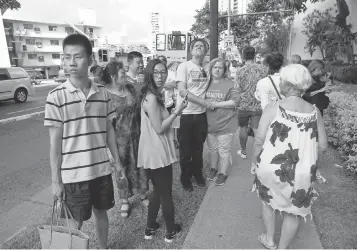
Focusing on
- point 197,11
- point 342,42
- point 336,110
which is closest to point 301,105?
point 336,110

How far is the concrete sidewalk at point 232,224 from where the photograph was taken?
8.64 ft

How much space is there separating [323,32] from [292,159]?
2381 cm

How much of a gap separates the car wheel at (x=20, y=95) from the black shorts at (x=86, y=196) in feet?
42.3

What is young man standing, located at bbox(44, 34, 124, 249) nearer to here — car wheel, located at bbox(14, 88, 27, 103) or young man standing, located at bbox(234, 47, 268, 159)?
young man standing, located at bbox(234, 47, 268, 159)

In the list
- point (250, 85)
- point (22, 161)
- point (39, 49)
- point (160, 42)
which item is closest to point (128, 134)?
point (250, 85)

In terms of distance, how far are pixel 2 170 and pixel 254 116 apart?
434cm

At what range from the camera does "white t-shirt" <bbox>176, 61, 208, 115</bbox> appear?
357 cm

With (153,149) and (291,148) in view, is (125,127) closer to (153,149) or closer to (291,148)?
(153,149)

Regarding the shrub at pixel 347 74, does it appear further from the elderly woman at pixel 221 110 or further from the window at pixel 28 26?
the window at pixel 28 26

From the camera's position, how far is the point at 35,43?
1746 inches

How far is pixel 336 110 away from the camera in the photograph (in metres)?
5.82

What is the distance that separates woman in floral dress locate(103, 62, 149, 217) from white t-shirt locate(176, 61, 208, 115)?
73 cm

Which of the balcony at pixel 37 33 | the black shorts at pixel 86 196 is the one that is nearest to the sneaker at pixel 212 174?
the black shorts at pixel 86 196

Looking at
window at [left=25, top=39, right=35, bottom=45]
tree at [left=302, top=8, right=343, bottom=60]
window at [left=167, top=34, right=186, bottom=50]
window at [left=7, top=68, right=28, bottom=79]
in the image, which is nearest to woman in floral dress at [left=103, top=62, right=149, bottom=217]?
window at [left=7, top=68, right=28, bottom=79]
